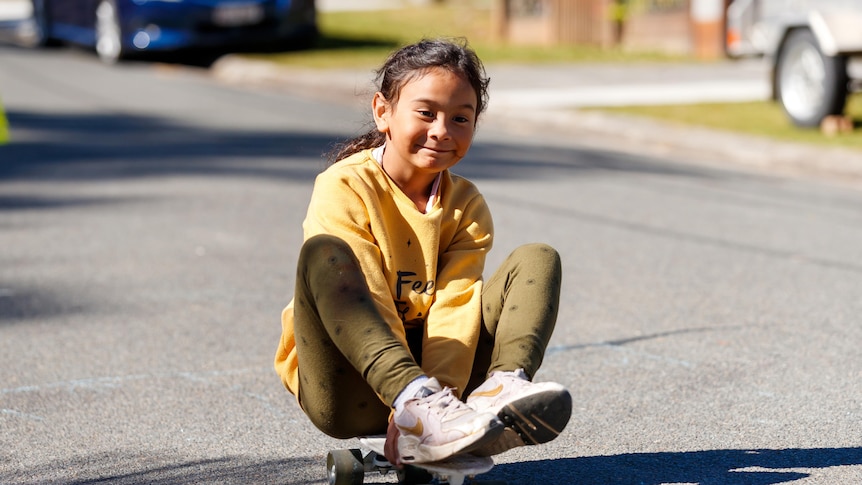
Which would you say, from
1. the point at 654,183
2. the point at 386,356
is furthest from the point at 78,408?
the point at 654,183

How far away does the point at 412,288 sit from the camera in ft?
10.2

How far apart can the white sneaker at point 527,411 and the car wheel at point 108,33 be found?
Result: 14253 millimetres

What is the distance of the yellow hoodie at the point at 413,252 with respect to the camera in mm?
3016

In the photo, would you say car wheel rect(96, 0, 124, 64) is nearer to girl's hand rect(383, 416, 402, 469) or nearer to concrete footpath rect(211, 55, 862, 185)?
concrete footpath rect(211, 55, 862, 185)

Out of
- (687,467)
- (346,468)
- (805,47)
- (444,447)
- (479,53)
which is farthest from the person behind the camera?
(479,53)

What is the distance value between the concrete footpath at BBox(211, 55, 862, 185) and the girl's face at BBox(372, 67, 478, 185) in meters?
4.08

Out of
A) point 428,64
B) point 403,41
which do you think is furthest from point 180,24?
point 428,64

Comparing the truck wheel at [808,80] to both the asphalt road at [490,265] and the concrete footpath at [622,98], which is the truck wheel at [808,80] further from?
the asphalt road at [490,265]

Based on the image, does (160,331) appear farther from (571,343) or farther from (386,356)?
(386,356)

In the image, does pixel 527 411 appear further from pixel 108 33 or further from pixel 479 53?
pixel 479 53

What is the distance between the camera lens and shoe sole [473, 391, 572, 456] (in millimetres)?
2688

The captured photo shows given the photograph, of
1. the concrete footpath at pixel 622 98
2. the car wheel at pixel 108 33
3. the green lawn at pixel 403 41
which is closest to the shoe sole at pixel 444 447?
the concrete footpath at pixel 622 98

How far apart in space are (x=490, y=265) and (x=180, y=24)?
10.9 metres

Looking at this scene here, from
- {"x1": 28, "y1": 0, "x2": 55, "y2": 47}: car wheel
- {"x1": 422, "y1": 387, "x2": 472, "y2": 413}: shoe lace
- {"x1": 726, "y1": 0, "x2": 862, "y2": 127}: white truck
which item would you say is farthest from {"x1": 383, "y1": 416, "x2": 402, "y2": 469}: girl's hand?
{"x1": 28, "y1": 0, "x2": 55, "y2": 47}: car wheel
